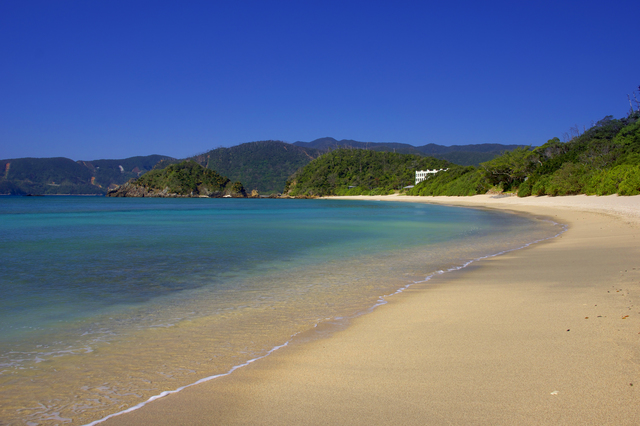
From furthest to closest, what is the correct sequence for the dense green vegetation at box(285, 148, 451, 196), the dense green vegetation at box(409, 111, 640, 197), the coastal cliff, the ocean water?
the coastal cliff → the dense green vegetation at box(285, 148, 451, 196) → the dense green vegetation at box(409, 111, 640, 197) → the ocean water

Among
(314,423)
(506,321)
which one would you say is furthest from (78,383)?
(506,321)

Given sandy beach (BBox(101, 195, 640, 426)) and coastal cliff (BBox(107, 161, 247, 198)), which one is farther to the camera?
coastal cliff (BBox(107, 161, 247, 198))

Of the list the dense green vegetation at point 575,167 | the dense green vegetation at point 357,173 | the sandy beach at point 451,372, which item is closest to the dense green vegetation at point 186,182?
the dense green vegetation at point 357,173

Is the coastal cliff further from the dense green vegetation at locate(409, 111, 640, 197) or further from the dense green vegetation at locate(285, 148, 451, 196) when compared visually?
the dense green vegetation at locate(409, 111, 640, 197)

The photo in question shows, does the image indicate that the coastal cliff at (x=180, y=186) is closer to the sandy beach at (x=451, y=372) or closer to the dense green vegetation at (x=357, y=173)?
the dense green vegetation at (x=357, y=173)

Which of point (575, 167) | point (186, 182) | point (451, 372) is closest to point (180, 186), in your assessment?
point (186, 182)

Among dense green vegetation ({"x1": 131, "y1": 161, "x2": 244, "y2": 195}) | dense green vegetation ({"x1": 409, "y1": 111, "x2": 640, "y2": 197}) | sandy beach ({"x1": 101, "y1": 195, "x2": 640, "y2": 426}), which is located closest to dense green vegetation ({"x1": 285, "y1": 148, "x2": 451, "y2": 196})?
dense green vegetation ({"x1": 131, "y1": 161, "x2": 244, "y2": 195})

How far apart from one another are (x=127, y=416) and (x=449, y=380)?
2.23 meters

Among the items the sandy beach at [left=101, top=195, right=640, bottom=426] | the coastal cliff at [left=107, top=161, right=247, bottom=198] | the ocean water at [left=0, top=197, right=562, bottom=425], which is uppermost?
the coastal cliff at [left=107, top=161, right=247, bottom=198]

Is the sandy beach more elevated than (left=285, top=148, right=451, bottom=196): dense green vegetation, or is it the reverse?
(left=285, top=148, right=451, bottom=196): dense green vegetation

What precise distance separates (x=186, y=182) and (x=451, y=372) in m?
171

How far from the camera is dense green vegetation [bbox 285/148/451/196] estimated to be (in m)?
127

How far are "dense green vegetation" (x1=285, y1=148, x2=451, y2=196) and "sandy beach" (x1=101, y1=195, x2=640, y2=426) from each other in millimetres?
111268

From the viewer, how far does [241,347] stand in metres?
4.02
